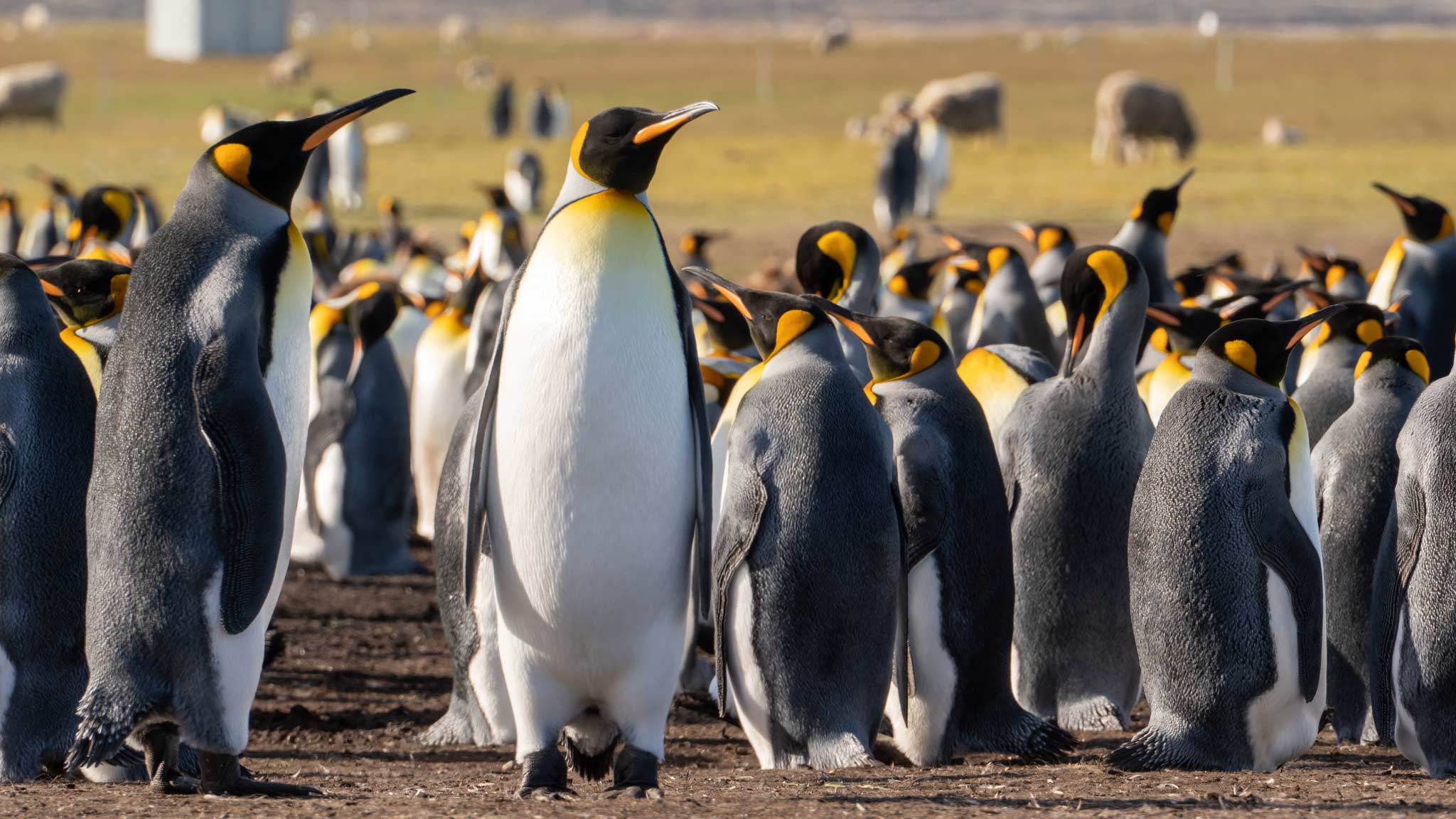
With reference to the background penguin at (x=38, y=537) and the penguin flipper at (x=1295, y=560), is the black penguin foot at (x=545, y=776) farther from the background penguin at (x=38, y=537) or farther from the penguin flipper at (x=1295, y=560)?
the penguin flipper at (x=1295, y=560)

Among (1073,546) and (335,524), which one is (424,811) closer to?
(1073,546)

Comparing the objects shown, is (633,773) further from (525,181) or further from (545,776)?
(525,181)

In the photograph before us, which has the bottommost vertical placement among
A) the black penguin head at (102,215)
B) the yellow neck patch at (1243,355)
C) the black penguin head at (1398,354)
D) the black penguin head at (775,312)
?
the black penguin head at (102,215)

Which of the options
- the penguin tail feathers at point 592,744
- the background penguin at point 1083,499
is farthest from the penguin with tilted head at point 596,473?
the background penguin at point 1083,499

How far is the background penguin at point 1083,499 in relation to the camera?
540 centimetres

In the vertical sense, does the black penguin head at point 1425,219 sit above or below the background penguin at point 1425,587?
above

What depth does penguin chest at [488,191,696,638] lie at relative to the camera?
3906mm

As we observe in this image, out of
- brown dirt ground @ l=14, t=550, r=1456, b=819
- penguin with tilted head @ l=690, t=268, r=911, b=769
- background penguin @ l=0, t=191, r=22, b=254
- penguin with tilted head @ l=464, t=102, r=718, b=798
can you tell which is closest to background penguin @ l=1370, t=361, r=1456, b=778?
brown dirt ground @ l=14, t=550, r=1456, b=819

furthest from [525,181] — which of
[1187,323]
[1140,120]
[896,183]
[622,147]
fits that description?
[622,147]

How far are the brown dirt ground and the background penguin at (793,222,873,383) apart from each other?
138cm

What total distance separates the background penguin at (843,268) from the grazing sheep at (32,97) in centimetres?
4074

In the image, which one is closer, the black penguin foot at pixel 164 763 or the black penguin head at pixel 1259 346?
the black penguin foot at pixel 164 763

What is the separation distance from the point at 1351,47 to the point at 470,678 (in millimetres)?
61027

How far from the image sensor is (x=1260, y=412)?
183 inches
